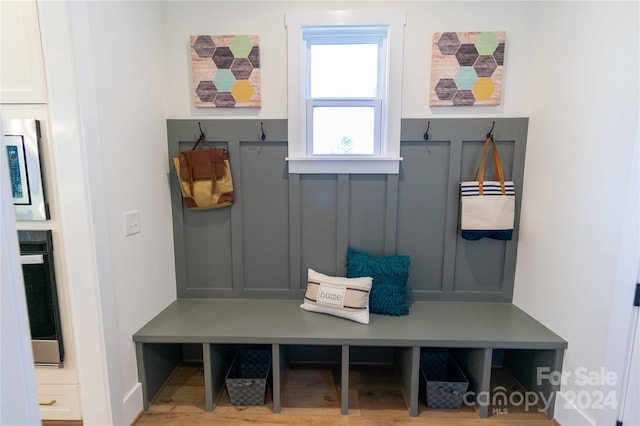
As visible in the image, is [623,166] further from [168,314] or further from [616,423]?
[168,314]

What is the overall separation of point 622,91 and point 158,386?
2866 millimetres

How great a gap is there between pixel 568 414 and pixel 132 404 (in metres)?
2.31

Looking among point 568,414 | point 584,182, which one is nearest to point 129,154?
point 584,182

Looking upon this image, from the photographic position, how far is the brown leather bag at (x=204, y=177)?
1968mm

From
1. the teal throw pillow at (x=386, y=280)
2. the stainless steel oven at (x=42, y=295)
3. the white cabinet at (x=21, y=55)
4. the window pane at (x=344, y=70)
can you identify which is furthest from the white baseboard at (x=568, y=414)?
the white cabinet at (x=21, y=55)

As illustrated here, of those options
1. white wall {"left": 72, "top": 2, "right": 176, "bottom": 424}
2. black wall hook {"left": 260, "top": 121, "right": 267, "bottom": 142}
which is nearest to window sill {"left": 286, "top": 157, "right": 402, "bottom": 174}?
black wall hook {"left": 260, "top": 121, "right": 267, "bottom": 142}

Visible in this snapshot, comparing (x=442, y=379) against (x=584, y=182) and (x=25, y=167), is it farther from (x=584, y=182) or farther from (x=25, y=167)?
(x=25, y=167)

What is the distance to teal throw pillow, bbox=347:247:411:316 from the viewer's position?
1.98 meters

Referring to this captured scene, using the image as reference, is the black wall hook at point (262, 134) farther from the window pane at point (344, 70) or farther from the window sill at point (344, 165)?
the window pane at point (344, 70)

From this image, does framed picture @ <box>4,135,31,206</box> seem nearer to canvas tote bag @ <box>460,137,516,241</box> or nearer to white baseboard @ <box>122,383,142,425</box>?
white baseboard @ <box>122,383,142,425</box>

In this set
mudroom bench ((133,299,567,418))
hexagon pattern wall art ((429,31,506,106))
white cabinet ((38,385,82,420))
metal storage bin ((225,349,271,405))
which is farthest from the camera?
hexagon pattern wall art ((429,31,506,106))

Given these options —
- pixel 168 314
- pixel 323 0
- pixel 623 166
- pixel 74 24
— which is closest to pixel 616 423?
pixel 623 166

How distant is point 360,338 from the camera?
67.4 inches

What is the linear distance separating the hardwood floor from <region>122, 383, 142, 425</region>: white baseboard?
5 cm
